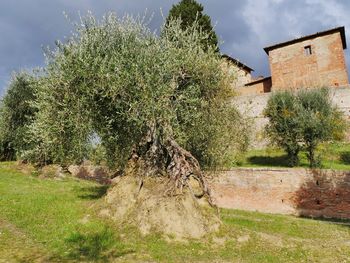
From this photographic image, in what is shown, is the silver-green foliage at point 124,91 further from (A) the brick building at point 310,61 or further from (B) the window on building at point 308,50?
(B) the window on building at point 308,50

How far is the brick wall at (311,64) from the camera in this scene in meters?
41.9

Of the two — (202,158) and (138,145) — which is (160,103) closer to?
(138,145)

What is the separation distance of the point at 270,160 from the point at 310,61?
62.6 ft

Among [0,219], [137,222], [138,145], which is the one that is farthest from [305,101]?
[0,219]

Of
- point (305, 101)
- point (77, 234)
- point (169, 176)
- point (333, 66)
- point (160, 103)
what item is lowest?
point (77, 234)

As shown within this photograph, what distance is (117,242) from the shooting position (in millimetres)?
11672

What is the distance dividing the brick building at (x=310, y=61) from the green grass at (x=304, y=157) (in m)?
11.3

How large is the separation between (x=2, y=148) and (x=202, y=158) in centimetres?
2539

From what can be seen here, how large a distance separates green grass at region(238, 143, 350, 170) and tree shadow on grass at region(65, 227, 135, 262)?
18829 millimetres

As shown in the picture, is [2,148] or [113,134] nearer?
[113,134]

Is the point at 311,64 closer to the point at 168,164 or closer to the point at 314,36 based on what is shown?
the point at 314,36

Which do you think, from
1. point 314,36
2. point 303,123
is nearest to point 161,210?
point 303,123

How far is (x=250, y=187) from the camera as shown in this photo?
22.6 m

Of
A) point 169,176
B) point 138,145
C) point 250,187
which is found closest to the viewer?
point 169,176
